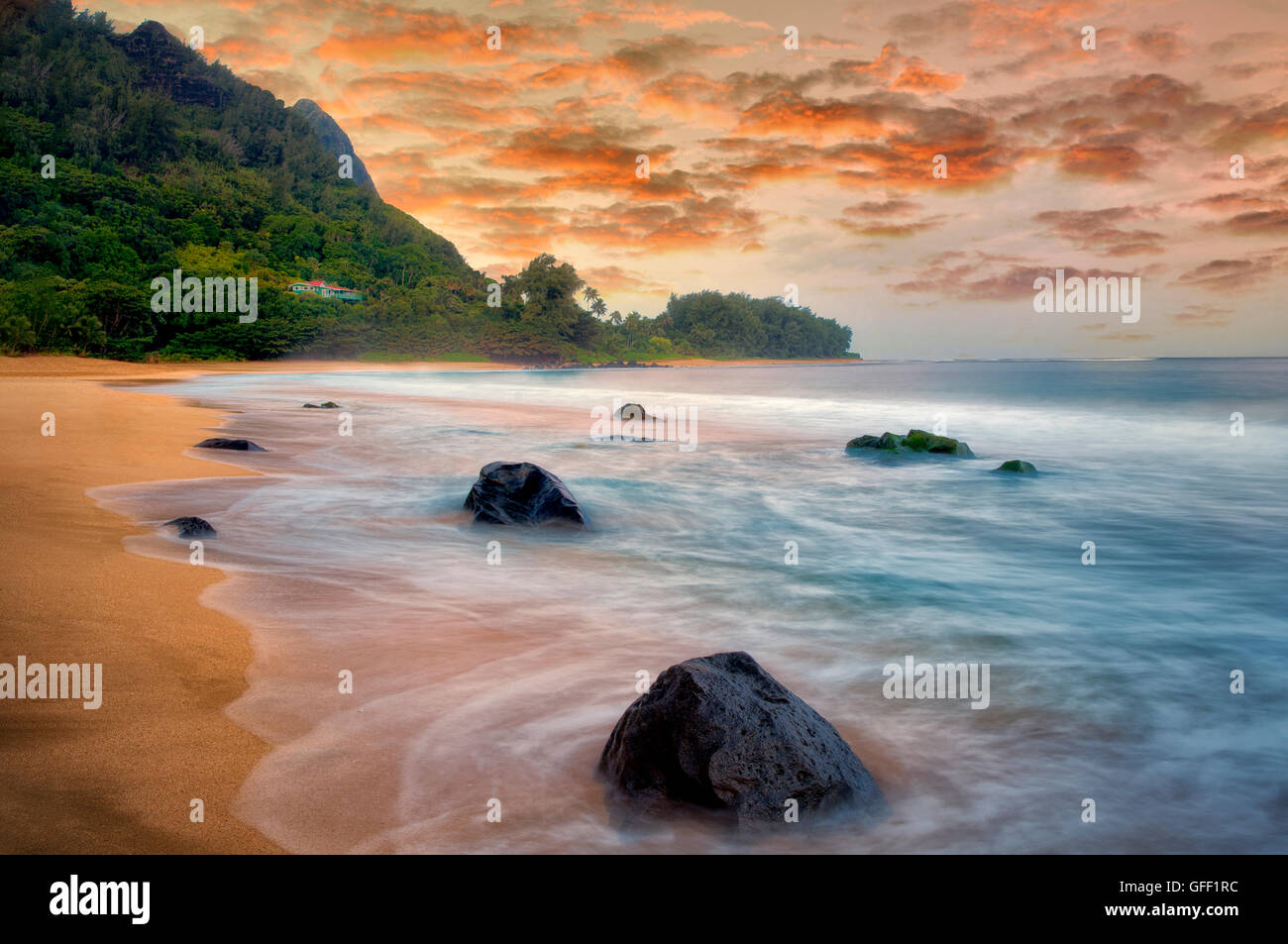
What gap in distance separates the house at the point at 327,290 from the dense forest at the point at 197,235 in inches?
84.3

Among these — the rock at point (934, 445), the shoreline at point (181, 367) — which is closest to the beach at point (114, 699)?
the rock at point (934, 445)

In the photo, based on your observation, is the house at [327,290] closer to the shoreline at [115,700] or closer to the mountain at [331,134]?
the shoreline at [115,700]

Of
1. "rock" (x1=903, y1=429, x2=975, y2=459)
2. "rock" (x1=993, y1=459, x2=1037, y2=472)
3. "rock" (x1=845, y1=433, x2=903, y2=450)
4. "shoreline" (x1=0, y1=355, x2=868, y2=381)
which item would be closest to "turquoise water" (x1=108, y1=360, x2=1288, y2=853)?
"rock" (x1=993, y1=459, x2=1037, y2=472)

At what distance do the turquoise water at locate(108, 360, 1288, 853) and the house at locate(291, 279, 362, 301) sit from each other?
84.2 m

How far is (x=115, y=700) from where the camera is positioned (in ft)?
12.1

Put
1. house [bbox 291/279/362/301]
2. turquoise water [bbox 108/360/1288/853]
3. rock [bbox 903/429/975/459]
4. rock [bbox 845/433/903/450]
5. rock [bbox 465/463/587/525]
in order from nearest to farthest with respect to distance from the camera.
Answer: turquoise water [bbox 108/360/1288/853], rock [bbox 465/463/587/525], rock [bbox 903/429/975/459], rock [bbox 845/433/903/450], house [bbox 291/279/362/301]

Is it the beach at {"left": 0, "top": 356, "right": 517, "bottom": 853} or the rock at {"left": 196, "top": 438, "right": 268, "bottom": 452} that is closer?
the beach at {"left": 0, "top": 356, "right": 517, "bottom": 853}

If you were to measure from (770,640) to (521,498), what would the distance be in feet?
13.7

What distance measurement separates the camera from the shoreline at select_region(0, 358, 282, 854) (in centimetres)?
275

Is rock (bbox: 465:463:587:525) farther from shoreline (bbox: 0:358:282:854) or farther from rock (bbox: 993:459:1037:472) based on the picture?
rock (bbox: 993:459:1037:472)

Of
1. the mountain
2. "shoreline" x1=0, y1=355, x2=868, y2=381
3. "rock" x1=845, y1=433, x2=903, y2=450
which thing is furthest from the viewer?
the mountain

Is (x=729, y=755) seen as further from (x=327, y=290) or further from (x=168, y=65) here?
(x=168, y=65)

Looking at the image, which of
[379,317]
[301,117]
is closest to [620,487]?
[379,317]

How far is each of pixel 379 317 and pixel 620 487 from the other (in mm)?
88976
